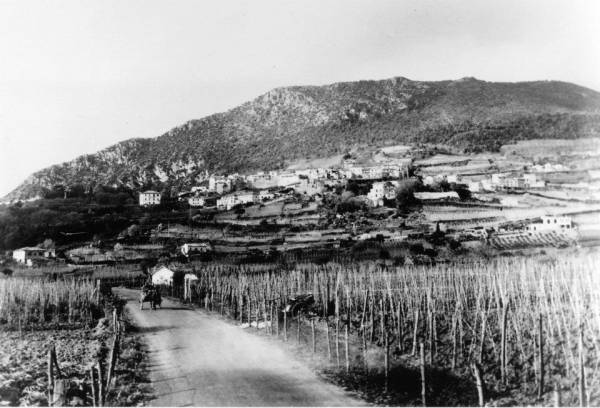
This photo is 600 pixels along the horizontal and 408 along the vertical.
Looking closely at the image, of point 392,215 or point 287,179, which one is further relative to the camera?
point 287,179

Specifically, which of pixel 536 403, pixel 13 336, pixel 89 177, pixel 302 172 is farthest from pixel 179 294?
pixel 89 177

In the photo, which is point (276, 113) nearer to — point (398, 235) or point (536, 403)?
point (398, 235)

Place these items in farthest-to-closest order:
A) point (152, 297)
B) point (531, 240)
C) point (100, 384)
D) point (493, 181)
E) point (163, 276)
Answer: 1. point (493, 181)
2. point (531, 240)
3. point (163, 276)
4. point (152, 297)
5. point (100, 384)

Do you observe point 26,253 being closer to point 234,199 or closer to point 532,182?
point 234,199

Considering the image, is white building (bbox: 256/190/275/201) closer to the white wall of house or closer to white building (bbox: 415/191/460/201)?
the white wall of house

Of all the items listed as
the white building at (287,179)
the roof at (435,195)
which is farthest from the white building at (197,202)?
the roof at (435,195)

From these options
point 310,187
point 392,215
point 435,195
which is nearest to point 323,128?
point 310,187

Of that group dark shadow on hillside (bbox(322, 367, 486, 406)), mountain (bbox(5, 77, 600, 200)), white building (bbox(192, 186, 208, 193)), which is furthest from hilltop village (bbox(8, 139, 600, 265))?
dark shadow on hillside (bbox(322, 367, 486, 406))
